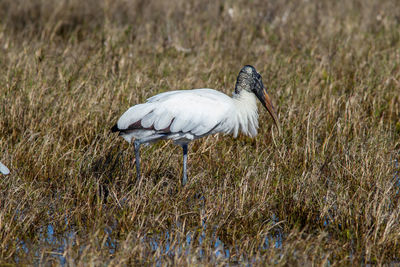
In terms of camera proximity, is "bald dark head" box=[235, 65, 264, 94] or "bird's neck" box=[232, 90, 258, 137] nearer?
"bird's neck" box=[232, 90, 258, 137]

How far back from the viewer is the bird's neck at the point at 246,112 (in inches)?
200

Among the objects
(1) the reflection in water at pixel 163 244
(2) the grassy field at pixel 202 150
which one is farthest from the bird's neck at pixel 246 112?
(1) the reflection in water at pixel 163 244

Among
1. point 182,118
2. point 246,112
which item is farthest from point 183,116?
point 246,112

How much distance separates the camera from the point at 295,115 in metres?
6.20

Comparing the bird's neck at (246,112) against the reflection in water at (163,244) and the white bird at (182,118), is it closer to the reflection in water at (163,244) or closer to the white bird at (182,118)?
the white bird at (182,118)

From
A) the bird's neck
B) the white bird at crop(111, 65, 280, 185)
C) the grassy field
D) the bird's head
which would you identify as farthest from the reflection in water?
the bird's head

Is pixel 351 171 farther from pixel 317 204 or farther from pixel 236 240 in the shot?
pixel 236 240

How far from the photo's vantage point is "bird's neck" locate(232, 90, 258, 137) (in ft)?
16.6

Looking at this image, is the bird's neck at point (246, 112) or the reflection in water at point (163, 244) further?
the bird's neck at point (246, 112)

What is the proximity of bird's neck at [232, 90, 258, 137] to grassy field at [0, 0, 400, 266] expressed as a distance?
0.28 metres

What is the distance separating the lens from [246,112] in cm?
513

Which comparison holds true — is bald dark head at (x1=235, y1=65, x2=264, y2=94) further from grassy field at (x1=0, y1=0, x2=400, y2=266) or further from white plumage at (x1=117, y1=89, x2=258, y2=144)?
grassy field at (x1=0, y1=0, x2=400, y2=266)

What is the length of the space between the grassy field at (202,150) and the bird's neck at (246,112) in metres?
0.28

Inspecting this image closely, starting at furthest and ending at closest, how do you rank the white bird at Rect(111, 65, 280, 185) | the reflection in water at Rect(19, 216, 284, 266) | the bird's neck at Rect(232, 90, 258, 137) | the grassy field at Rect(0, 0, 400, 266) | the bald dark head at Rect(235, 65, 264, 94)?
the bald dark head at Rect(235, 65, 264, 94) → the bird's neck at Rect(232, 90, 258, 137) → the white bird at Rect(111, 65, 280, 185) → the grassy field at Rect(0, 0, 400, 266) → the reflection in water at Rect(19, 216, 284, 266)
